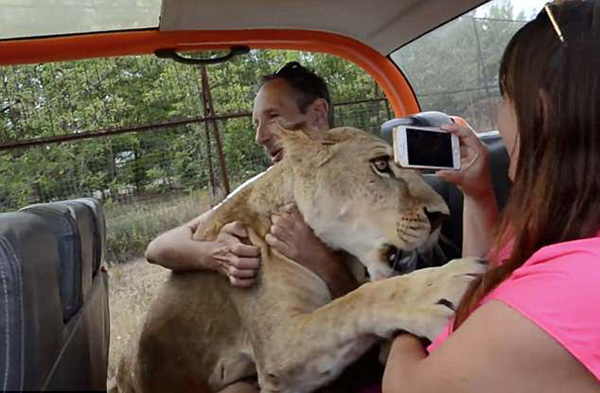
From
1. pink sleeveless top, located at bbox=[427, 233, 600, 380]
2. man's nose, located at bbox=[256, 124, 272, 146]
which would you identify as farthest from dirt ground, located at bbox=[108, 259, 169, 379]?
pink sleeveless top, located at bbox=[427, 233, 600, 380]

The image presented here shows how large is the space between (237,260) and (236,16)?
4.32 feet

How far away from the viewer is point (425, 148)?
1.29 meters

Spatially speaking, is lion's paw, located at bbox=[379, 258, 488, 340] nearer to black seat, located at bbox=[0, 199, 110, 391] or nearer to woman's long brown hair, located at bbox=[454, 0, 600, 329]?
woman's long brown hair, located at bbox=[454, 0, 600, 329]

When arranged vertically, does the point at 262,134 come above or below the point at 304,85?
below

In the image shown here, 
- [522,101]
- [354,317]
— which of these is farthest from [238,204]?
[522,101]

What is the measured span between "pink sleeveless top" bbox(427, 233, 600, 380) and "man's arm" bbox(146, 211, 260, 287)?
649mm

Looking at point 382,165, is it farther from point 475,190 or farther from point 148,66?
point 148,66

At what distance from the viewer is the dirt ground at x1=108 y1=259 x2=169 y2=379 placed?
2.48 metres

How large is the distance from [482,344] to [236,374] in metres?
0.74

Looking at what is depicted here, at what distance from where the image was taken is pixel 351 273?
1525 mm

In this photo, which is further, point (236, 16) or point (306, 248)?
point (236, 16)

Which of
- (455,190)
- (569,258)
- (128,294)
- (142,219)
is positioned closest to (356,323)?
(569,258)

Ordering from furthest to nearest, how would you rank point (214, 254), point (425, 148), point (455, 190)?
point (455, 190), point (214, 254), point (425, 148)

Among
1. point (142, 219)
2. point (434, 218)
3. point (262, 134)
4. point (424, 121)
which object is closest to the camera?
point (434, 218)
